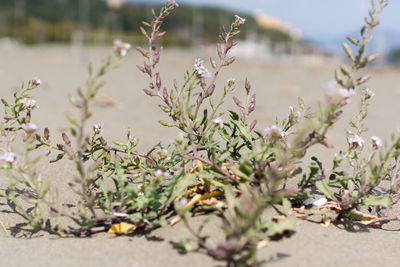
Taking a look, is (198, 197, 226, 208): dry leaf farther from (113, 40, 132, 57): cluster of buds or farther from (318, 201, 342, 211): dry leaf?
(113, 40, 132, 57): cluster of buds

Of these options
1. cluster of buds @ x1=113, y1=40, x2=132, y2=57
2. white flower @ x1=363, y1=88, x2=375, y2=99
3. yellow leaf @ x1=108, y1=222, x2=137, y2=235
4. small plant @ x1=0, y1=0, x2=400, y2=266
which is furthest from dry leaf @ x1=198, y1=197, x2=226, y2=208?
white flower @ x1=363, y1=88, x2=375, y2=99

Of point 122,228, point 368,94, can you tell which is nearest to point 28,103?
point 122,228

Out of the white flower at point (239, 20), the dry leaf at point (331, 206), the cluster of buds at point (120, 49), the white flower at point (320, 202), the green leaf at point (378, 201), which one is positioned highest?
the white flower at point (239, 20)

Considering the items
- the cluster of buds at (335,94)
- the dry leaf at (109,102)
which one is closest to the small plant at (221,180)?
the cluster of buds at (335,94)

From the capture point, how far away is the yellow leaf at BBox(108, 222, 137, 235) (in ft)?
5.58

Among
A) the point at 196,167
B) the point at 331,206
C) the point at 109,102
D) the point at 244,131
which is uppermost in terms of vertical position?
the point at 244,131

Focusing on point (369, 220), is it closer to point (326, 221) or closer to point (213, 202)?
point (326, 221)

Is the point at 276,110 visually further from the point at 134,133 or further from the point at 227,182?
the point at 227,182

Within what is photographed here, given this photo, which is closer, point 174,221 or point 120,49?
point 120,49

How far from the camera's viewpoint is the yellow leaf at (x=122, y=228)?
170 cm

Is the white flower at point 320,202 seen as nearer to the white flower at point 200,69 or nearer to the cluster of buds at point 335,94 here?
the cluster of buds at point 335,94

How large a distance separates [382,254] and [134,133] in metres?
2.27

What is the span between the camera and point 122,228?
1704 mm

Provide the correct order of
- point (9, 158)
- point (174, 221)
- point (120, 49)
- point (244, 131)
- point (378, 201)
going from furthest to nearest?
1. point (244, 131)
2. point (378, 201)
3. point (174, 221)
4. point (9, 158)
5. point (120, 49)
